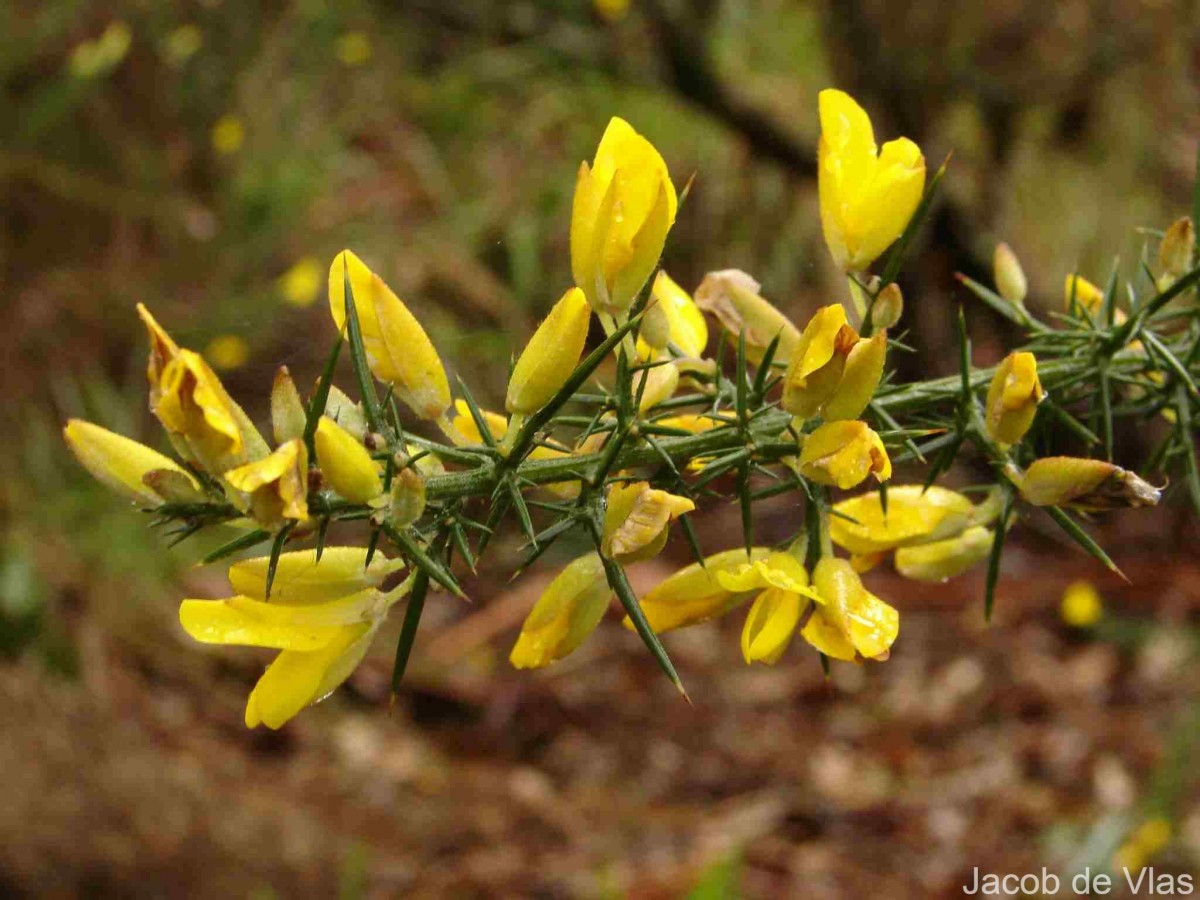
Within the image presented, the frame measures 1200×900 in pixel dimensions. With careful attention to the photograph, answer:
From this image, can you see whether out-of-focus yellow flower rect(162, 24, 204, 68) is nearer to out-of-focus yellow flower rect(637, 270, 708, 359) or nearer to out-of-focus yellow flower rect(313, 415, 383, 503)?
out-of-focus yellow flower rect(637, 270, 708, 359)

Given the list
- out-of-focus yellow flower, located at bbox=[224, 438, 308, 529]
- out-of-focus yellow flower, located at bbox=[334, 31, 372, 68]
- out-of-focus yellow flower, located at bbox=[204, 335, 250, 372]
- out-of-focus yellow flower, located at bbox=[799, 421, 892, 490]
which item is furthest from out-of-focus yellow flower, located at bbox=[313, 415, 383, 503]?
out-of-focus yellow flower, located at bbox=[334, 31, 372, 68]

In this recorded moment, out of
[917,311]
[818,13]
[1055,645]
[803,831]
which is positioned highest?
[818,13]

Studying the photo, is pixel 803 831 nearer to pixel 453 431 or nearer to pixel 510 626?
pixel 510 626

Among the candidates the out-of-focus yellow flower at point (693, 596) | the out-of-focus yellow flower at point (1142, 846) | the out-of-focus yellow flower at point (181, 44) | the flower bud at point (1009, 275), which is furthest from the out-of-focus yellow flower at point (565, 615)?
the out-of-focus yellow flower at point (181, 44)

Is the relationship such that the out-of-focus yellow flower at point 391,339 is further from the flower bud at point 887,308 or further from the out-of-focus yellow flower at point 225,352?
the out-of-focus yellow flower at point 225,352

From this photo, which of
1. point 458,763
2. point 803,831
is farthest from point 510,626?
point 803,831
